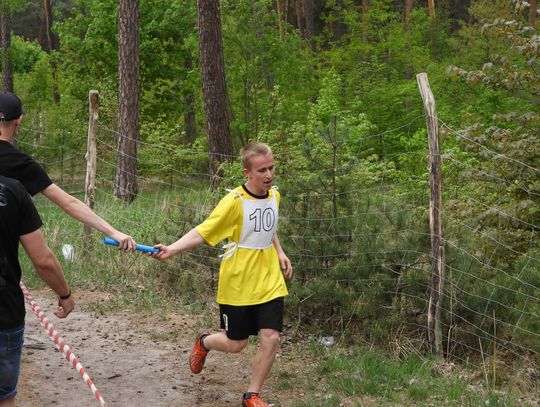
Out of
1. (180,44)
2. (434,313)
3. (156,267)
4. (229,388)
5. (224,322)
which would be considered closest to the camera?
(224,322)

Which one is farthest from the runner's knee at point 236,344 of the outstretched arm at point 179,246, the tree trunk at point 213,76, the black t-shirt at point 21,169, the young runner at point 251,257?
the tree trunk at point 213,76

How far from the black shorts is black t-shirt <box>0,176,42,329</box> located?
1.98 metres

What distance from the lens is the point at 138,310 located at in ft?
27.0

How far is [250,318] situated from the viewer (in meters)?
5.53

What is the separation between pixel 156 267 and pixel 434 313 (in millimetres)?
3656

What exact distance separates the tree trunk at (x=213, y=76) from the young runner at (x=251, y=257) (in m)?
9.02

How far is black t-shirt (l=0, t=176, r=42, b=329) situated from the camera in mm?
3566

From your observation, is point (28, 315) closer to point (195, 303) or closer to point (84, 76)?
point (195, 303)

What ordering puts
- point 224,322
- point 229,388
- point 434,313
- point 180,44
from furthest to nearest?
1. point 180,44
2. point 434,313
3. point 229,388
4. point 224,322

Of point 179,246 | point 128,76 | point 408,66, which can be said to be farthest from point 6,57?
point 179,246

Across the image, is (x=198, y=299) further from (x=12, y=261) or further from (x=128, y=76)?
(x=128, y=76)

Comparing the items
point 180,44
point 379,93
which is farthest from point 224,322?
point 180,44

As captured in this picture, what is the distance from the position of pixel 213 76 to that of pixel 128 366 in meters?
9.29

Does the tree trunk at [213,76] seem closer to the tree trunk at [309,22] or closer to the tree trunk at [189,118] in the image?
the tree trunk at [189,118]
